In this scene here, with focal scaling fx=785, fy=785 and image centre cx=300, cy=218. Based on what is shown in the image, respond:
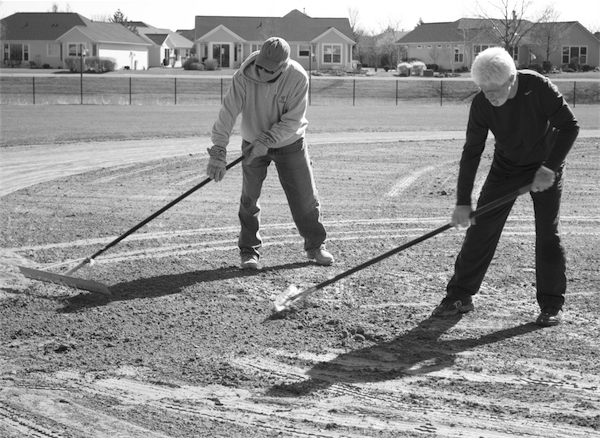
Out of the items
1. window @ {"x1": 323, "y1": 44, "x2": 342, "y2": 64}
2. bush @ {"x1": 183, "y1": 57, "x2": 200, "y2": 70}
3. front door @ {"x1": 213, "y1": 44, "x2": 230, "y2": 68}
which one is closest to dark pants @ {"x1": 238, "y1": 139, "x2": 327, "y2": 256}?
bush @ {"x1": 183, "y1": 57, "x2": 200, "y2": 70}

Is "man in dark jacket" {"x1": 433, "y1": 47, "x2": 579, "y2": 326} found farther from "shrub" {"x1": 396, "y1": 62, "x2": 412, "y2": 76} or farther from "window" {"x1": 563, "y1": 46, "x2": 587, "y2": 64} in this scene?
"window" {"x1": 563, "y1": 46, "x2": 587, "y2": 64}

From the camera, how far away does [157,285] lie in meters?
6.99

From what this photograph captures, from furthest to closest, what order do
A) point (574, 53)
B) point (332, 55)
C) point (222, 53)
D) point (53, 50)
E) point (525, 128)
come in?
point (574, 53) → point (222, 53) → point (332, 55) → point (53, 50) → point (525, 128)

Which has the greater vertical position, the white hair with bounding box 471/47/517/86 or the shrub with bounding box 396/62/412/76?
the shrub with bounding box 396/62/412/76

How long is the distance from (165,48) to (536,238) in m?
81.1

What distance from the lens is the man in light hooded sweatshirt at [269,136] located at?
279 inches

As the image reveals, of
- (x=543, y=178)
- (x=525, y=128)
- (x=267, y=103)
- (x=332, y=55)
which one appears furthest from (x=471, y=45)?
(x=543, y=178)

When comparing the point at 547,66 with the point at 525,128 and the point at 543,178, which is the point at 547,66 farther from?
the point at 543,178

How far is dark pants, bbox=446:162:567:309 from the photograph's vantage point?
5750 millimetres

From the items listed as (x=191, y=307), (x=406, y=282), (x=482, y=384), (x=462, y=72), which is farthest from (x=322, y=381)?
(x=462, y=72)

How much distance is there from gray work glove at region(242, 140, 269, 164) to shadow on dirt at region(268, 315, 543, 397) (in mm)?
2228

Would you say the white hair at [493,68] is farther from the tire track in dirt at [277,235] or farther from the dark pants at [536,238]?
the tire track in dirt at [277,235]

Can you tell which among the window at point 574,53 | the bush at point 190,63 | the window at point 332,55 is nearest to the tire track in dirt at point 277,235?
the bush at point 190,63

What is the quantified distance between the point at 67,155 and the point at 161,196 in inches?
218
